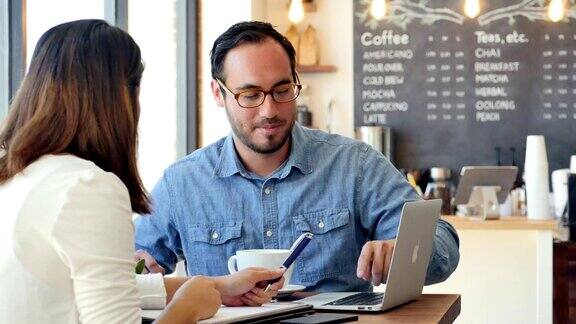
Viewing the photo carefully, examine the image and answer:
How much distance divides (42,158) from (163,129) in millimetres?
3797

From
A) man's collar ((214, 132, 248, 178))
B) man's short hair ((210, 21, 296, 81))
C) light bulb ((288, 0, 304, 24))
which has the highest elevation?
light bulb ((288, 0, 304, 24))

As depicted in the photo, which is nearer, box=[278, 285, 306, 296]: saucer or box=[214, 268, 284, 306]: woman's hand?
box=[214, 268, 284, 306]: woman's hand

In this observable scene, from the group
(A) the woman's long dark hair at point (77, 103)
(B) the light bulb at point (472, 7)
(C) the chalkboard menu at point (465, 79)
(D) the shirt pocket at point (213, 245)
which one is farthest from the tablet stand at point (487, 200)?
(A) the woman's long dark hair at point (77, 103)

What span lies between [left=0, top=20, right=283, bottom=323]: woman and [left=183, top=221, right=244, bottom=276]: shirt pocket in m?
0.73

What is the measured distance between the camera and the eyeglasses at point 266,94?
7.50 feet

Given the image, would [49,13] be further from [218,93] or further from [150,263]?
[150,263]

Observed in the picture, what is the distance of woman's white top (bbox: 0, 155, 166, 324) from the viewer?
4.21ft

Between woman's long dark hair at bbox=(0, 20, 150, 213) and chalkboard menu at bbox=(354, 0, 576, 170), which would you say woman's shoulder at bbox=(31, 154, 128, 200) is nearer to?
woman's long dark hair at bbox=(0, 20, 150, 213)

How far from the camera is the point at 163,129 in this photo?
5145mm

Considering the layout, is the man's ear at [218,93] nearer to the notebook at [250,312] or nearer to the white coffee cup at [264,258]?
the white coffee cup at [264,258]

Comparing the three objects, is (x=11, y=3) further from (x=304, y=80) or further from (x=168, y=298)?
(x=304, y=80)

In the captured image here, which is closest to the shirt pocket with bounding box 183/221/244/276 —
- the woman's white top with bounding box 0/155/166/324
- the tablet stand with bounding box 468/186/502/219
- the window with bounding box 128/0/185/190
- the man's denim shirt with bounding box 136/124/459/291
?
the man's denim shirt with bounding box 136/124/459/291

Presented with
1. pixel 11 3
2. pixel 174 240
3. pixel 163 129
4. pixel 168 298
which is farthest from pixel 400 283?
pixel 163 129

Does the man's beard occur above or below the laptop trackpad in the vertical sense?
above
